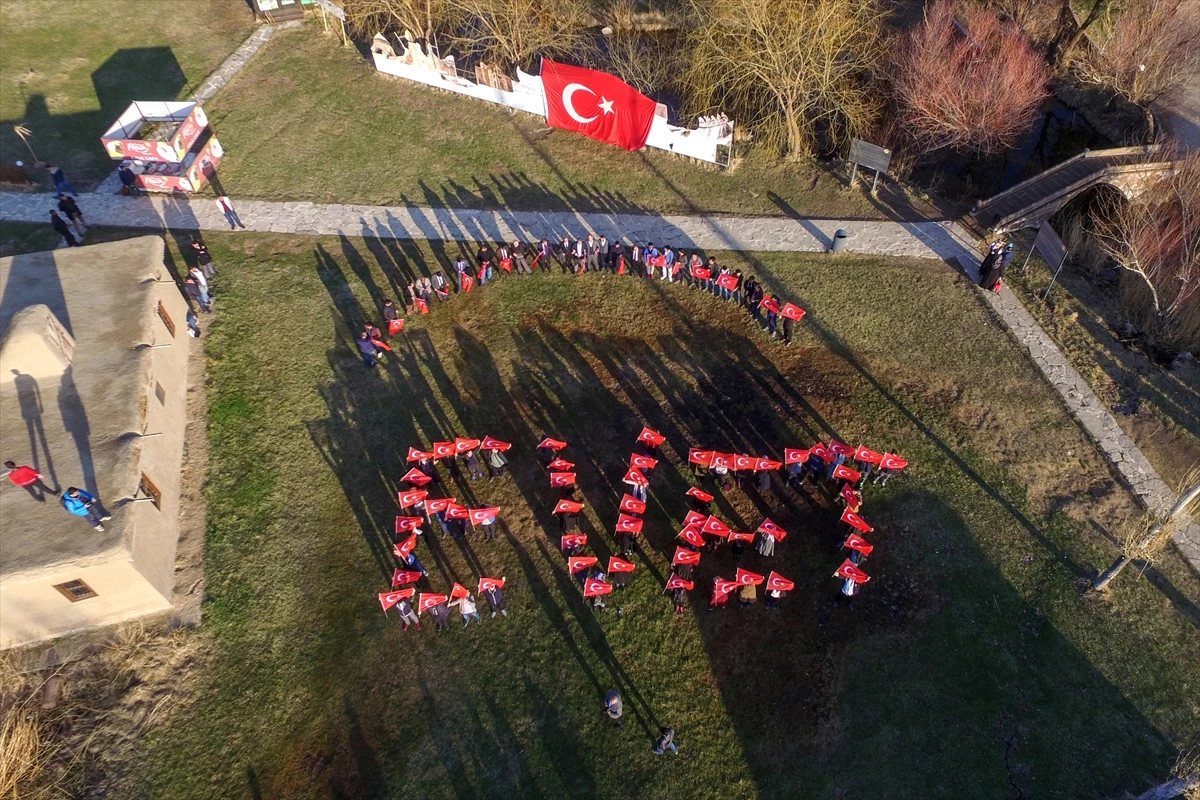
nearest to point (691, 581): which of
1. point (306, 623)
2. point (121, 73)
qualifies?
point (306, 623)

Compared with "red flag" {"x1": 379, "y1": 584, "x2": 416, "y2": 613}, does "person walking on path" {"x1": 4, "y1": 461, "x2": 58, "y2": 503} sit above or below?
above

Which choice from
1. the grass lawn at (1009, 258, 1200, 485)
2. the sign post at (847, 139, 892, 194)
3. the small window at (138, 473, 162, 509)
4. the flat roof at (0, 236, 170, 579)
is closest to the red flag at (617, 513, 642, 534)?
the flat roof at (0, 236, 170, 579)

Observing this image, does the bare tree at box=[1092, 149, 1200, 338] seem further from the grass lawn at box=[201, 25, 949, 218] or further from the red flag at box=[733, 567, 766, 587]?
the red flag at box=[733, 567, 766, 587]

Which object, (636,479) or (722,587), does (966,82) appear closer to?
(636,479)

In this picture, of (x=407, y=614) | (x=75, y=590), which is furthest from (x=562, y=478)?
(x=75, y=590)

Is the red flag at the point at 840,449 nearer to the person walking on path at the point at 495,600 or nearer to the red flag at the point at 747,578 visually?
the red flag at the point at 747,578

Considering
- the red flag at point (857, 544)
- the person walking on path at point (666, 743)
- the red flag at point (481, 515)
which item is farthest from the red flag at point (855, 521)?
the red flag at point (481, 515)
